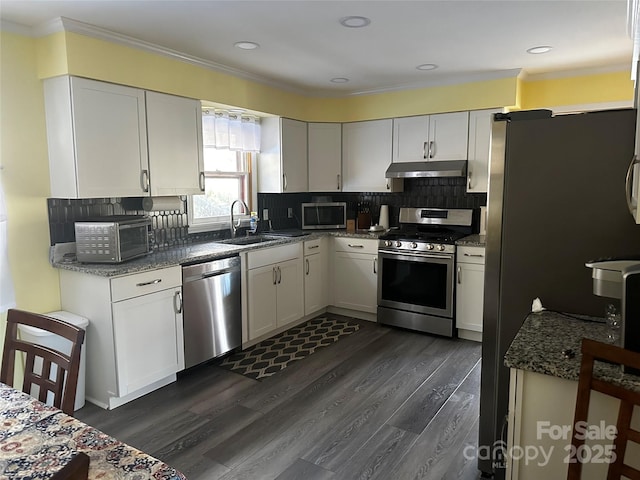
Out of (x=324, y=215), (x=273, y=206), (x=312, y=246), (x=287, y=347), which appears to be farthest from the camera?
(x=324, y=215)

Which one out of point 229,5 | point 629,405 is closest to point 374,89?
point 229,5

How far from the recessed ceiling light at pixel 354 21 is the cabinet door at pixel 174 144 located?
1.46m

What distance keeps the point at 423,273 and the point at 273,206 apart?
1.86 meters

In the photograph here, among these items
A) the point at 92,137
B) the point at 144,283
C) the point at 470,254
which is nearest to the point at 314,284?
the point at 470,254

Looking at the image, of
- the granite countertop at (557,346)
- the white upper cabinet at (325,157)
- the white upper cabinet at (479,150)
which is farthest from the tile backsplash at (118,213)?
the granite countertop at (557,346)

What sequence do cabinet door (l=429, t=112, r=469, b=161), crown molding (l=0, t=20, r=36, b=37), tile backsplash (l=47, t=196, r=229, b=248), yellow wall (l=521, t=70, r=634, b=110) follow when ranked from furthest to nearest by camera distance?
cabinet door (l=429, t=112, r=469, b=161) → yellow wall (l=521, t=70, r=634, b=110) → tile backsplash (l=47, t=196, r=229, b=248) → crown molding (l=0, t=20, r=36, b=37)

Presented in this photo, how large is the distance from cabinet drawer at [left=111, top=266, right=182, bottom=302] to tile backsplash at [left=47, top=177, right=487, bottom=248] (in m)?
0.66

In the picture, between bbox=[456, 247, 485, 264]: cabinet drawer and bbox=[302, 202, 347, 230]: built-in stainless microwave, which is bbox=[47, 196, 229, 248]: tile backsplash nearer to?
bbox=[302, 202, 347, 230]: built-in stainless microwave

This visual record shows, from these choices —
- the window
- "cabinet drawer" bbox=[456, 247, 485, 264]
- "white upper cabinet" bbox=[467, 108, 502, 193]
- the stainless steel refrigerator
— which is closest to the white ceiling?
"white upper cabinet" bbox=[467, 108, 502, 193]

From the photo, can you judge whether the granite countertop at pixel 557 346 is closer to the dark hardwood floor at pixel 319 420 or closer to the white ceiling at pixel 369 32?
the dark hardwood floor at pixel 319 420

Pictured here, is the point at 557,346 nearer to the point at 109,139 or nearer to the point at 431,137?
the point at 109,139

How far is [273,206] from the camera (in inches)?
197

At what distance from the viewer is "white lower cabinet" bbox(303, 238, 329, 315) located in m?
4.54

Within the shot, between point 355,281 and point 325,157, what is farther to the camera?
point 325,157
